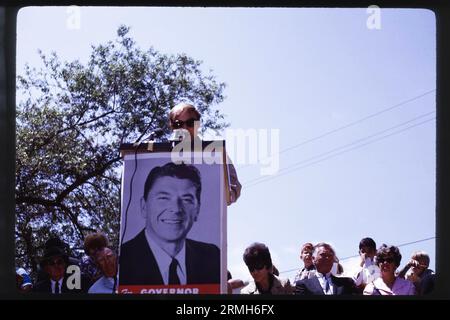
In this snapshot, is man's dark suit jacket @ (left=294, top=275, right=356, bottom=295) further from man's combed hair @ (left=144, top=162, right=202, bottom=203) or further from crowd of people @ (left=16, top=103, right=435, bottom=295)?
man's combed hair @ (left=144, top=162, right=202, bottom=203)

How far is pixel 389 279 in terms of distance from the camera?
716 cm

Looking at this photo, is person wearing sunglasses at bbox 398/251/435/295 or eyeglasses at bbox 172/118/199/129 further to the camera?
eyeglasses at bbox 172/118/199/129

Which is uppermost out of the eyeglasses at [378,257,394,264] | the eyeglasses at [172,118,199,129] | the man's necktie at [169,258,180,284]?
the eyeglasses at [172,118,199,129]

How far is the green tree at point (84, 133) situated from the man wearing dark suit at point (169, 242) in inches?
4.0

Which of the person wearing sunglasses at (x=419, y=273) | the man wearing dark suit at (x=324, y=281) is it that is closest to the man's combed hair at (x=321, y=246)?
the man wearing dark suit at (x=324, y=281)

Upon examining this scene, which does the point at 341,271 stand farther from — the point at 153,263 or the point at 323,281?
the point at 153,263

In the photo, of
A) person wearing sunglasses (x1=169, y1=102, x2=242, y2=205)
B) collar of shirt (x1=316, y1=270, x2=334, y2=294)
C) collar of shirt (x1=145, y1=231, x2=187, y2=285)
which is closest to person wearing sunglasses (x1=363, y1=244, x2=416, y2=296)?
collar of shirt (x1=316, y1=270, x2=334, y2=294)

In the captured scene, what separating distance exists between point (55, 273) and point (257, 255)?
68cm

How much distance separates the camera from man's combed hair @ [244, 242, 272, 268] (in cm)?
703

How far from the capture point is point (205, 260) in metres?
7.10

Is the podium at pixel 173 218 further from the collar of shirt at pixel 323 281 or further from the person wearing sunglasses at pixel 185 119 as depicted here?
the collar of shirt at pixel 323 281

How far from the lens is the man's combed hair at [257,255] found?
703 centimetres

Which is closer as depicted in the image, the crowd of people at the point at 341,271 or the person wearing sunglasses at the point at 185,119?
the crowd of people at the point at 341,271

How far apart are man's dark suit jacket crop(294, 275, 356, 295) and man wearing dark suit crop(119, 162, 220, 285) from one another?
0.28 metres
